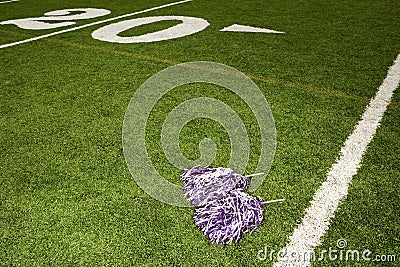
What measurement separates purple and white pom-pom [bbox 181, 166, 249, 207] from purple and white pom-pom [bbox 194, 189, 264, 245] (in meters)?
0.04

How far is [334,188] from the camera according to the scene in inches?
68.5

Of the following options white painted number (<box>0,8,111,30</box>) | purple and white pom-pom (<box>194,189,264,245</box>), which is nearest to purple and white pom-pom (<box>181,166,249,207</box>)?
purple and white pom-pom (<box>194,189,264,245</box>)

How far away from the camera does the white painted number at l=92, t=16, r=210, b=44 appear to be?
12.9 ft

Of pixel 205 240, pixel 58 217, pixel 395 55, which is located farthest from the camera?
pixel 395 55

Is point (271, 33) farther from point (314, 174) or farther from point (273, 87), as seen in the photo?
point (314, 174)

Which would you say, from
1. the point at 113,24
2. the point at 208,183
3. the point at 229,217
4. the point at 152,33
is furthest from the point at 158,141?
the point at 113,24

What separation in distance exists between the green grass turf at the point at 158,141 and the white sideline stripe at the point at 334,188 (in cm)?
4

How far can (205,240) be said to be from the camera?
1.47 metres

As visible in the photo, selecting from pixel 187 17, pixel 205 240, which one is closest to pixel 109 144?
pixel 205 240

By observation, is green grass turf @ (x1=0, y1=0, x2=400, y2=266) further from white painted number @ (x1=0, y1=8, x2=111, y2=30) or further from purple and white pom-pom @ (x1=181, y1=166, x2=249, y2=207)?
white painted number @ (x1=0, y1=8, x2=111, y2=30)

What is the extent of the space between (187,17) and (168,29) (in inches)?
26.0

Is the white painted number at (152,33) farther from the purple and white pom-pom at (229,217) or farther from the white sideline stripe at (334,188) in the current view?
the purple and white pom-pom at (229,217)

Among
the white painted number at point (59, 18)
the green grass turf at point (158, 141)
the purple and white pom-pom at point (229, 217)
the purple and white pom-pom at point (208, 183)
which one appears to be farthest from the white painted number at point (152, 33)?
the purple and white pom-pom at point (229, 217)

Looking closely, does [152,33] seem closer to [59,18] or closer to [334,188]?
[59,18]
